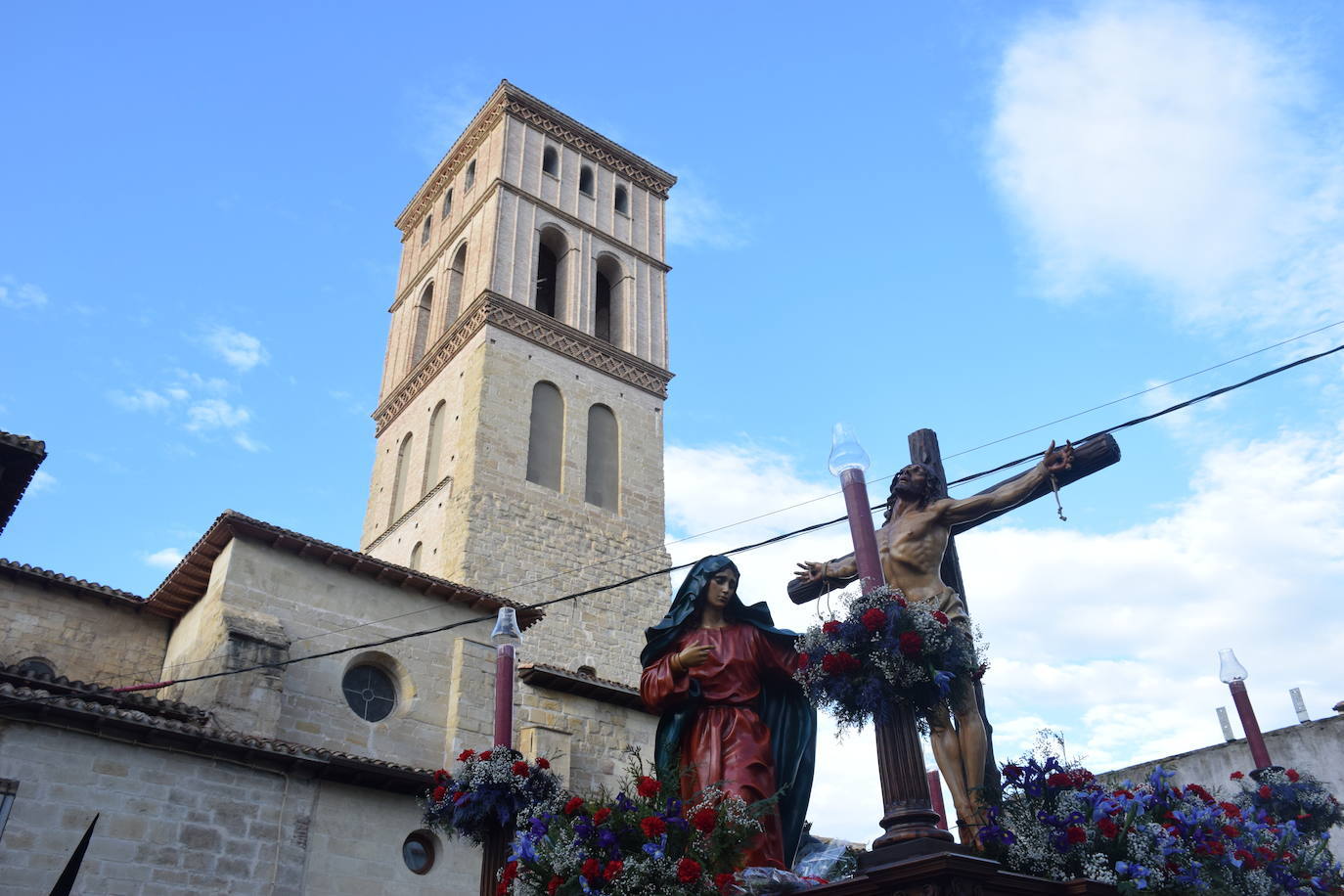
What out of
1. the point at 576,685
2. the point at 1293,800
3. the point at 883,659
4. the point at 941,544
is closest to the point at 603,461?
the point at 576,685

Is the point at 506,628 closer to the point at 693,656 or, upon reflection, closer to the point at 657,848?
the point at 693,656

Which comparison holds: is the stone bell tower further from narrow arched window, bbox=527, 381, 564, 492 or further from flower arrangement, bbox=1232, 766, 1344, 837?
flower arrangement, bbox=1232, 766, 1344, 837

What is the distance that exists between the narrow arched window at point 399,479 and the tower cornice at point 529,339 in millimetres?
1668

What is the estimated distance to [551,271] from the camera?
37156 millimetres

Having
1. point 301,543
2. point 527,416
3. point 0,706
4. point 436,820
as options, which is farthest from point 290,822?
point 527,416

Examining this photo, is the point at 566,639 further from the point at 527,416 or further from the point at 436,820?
the point at 436,820

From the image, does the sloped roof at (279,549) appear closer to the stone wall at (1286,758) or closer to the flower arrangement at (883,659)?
the stone wall at (1286,758)

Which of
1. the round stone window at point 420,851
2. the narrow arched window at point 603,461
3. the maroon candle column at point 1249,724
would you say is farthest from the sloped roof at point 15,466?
the narrow arched window at point 603,461

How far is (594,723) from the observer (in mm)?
19953

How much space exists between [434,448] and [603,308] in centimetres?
873

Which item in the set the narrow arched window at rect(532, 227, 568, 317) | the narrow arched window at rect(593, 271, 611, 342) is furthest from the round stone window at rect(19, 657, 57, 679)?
the narrow arched window at rect(593, 271, 611, 342)

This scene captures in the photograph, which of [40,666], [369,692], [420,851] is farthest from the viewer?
[369,692]

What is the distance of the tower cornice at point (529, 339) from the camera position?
31281 mm

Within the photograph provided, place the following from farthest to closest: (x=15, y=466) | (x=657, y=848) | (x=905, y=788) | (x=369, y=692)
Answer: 1. (x=369, y=692)
2. (x=15, y=466)
3. (x=657, y=848)
4. (x=905, y=788)
